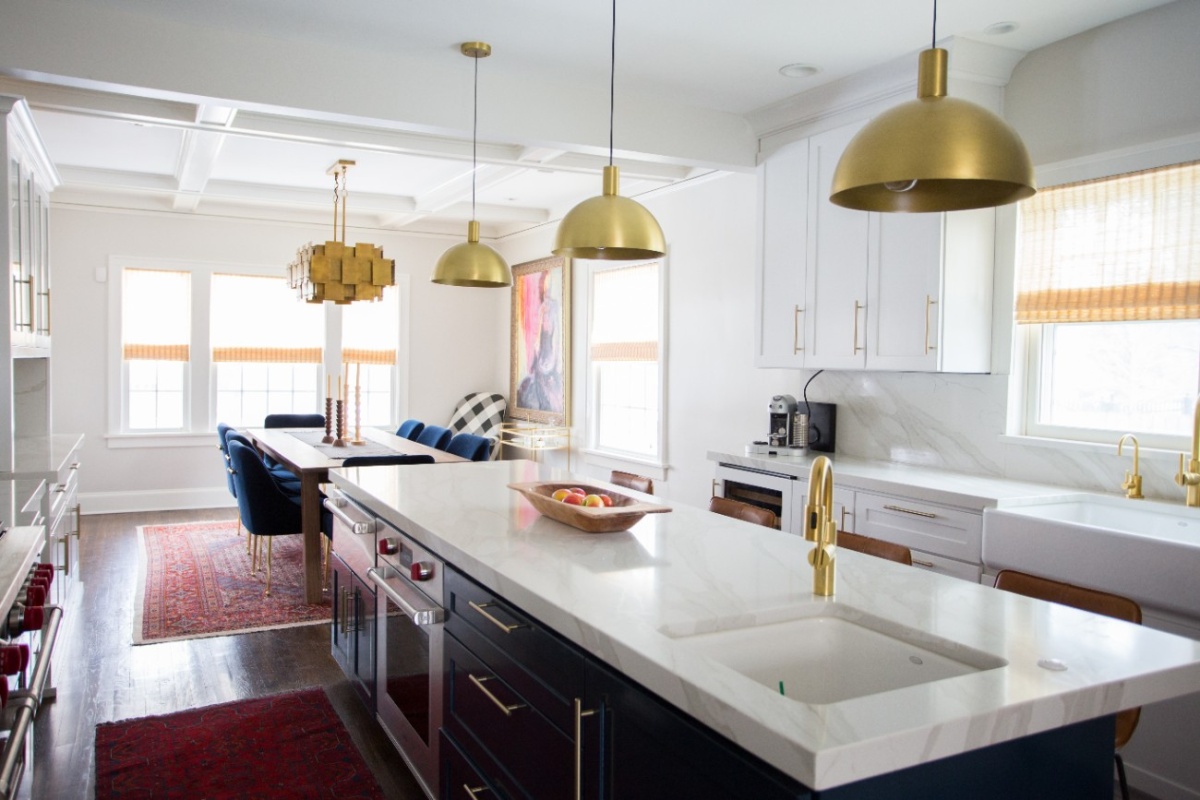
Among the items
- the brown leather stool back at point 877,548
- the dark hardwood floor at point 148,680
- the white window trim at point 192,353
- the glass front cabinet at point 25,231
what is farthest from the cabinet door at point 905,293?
the white window trim at point 192,353

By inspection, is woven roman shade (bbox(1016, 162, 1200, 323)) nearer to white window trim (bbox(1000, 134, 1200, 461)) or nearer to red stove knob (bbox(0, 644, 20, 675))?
white window trim (bbox(1000, 134, 1200, 461))

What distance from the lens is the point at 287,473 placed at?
644 cm

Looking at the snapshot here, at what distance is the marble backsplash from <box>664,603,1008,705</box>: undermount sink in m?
2.17

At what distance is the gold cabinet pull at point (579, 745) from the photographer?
1.66 meters

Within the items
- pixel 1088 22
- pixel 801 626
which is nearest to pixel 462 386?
pixel 1088 22

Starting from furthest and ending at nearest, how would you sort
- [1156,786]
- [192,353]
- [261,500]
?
1. [192,353]
2. [261,500]
3. [1156,786]

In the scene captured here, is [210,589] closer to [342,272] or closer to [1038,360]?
[342,272]

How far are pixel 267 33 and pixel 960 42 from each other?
289cm

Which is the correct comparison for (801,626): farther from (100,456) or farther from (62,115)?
(100,456)

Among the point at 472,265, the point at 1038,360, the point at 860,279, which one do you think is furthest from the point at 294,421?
the point at 1038,360

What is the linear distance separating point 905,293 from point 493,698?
276 cm

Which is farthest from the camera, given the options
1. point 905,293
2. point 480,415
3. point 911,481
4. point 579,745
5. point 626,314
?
point 480,415

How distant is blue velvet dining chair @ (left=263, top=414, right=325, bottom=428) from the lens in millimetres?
7410

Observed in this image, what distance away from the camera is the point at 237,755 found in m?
3.13
